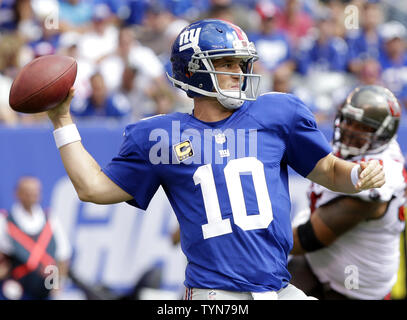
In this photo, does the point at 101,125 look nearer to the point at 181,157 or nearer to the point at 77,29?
the point at 77,29

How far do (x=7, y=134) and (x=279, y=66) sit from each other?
3684 millimetres

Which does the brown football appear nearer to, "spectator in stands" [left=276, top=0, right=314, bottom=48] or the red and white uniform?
the red and white uniform

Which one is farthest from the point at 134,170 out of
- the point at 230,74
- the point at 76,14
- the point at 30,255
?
the point at 76,14

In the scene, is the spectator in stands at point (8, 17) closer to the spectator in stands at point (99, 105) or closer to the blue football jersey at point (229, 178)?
the spectator in stands at point (99, 105)

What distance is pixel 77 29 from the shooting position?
872 cm

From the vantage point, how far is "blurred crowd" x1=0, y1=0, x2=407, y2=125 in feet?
25.3

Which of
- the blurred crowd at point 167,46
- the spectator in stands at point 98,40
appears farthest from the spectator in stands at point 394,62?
the spectator in stands at point 98,40

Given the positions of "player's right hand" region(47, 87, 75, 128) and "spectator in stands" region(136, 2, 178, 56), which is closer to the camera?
"player's right hand" region(47, 87, 75, 128)

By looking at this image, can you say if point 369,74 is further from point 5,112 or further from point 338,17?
point 5,112

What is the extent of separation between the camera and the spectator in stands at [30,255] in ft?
20.2

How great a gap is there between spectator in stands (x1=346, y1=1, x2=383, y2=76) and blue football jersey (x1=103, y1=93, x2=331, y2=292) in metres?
6.39

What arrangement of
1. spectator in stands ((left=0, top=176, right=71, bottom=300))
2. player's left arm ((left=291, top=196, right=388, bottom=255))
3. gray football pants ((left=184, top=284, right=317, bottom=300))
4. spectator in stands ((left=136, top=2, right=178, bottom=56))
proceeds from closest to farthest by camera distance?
gray football pants ((left=184, top=284, right=317, bottom=300)) → player's left arm ((left=291, top=196, right=388, bottom=255)) → spectator in stands ((left=0, top=176, right=71, bottom=300)) → spectator in stands ((left=136, top=2, right=178, bottom=56))

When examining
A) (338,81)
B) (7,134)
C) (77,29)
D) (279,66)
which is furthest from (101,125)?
(338,81)

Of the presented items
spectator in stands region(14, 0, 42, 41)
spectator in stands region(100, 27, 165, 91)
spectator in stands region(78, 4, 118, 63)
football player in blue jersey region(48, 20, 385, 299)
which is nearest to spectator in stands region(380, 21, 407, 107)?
spectator in stands region(100, 27, 165, 91)
